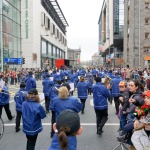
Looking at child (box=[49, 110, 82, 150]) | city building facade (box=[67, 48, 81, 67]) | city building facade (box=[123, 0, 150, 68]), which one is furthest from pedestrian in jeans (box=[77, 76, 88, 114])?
city building facade (box=[67, 48, 81, 67])

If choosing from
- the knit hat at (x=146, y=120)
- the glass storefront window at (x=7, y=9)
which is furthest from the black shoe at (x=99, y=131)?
the glass storefront window at (x=7, y=9)

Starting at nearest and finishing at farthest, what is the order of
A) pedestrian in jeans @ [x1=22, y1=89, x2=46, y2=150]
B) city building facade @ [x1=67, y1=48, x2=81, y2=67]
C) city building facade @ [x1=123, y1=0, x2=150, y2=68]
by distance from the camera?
pedestrian in jeans @ [x1=22, y1=89, x2=46, y2=150]
city building facade @ [x1=123, y1=0, x2=150, y2=68]
city building facade @ [x1=67, y1=48, x2=81, y2=67]

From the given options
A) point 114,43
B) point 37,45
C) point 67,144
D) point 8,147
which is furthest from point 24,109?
point 114,43

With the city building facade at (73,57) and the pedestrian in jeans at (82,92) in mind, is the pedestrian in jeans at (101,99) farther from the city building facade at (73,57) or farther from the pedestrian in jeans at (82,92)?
the city building facade at (73,57)

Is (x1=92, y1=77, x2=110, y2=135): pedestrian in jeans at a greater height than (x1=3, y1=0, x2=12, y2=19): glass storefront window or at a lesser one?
lesser

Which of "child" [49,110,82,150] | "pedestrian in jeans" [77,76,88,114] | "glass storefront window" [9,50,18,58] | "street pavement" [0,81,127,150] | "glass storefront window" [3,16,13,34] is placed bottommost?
"street pavement" [0,81,127,150]

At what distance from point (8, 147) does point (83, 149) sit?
73.2 inches

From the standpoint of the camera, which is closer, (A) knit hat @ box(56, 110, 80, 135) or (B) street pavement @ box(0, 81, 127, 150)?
(A) knit hat @ box(56, 110, 80, 135)

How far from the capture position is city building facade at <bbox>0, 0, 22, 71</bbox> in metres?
35.1

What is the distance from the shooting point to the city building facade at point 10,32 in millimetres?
35094

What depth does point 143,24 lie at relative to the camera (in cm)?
4544

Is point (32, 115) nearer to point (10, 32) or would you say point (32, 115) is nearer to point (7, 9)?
point (7, 9)

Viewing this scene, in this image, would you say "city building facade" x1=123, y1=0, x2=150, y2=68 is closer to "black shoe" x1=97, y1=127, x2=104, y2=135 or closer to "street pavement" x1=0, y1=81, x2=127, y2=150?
"street pavement" x1=0, y1=81, x2=127, y2=150

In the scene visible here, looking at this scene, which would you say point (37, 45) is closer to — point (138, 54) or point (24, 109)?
point (138, 54)
